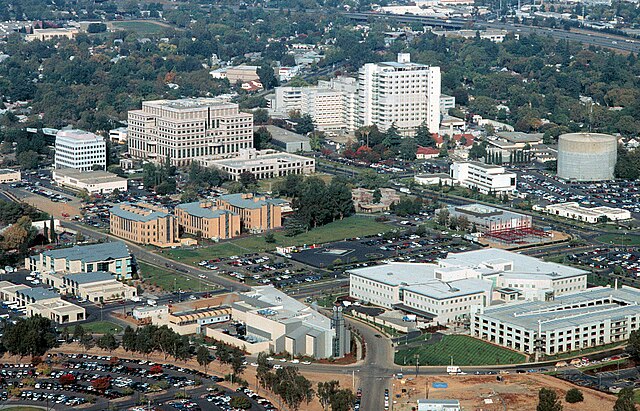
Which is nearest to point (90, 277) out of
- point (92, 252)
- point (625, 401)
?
point (92, 252)

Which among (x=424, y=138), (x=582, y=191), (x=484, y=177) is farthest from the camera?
(x=424, y=138)

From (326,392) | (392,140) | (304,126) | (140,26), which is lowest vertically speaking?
(140,26)

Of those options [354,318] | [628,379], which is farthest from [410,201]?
[628,379]

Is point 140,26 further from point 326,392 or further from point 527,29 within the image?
point 326,392

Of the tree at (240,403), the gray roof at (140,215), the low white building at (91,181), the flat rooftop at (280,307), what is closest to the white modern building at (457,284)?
Answer: the flat rooftop at (280,307)

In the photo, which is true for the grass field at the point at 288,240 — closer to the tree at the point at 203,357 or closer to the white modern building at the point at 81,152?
the tree at the point at 203,357

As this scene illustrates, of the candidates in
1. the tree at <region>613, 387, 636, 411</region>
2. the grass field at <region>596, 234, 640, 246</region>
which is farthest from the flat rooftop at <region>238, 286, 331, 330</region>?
the grass field at <region>596, 234, 640, 246</region>

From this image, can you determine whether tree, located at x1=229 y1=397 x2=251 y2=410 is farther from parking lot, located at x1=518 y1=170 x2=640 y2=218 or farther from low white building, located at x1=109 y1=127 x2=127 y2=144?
low white building, located at x1=109 y1=127 x2=127 y2=144
